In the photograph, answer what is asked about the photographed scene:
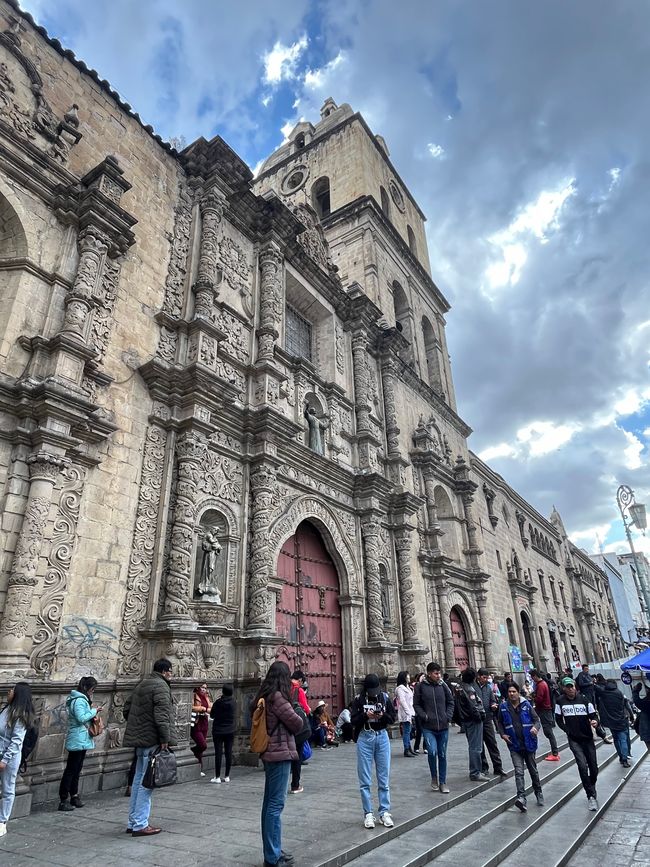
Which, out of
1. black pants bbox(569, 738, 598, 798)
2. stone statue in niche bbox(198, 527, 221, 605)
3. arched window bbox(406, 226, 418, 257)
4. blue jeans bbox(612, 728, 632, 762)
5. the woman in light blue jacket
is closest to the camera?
the woman in light blue jacket

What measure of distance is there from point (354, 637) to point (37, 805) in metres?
7.66

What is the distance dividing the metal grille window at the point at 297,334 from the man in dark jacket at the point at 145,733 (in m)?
10.9

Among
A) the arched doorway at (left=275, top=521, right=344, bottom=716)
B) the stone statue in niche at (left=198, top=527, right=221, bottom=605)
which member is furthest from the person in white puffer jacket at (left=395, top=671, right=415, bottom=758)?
the stone statue in niche at (left=198, top=527, right=221, bottom=605)

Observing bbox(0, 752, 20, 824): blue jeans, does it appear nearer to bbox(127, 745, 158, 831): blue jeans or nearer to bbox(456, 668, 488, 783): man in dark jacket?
bbox(127, 745, 158, 831): blue jeans

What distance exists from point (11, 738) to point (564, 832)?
5519 mm

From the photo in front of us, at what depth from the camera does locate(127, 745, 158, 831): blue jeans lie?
183 inches

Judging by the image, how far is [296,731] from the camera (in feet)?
13.1

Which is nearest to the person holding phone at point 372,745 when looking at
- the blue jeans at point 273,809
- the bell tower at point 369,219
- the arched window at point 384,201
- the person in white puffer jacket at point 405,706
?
the blue jeans at point 273,809

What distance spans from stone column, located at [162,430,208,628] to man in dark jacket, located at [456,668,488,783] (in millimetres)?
4183

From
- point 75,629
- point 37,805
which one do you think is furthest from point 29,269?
point 37,805

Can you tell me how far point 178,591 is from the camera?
819 centimetres

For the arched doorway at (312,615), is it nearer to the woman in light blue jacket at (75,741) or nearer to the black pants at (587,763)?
the woman in light blue jacket at (75,741)

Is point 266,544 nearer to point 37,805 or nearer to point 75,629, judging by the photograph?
point 75,629

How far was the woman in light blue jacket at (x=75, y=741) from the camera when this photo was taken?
573 centimetres
